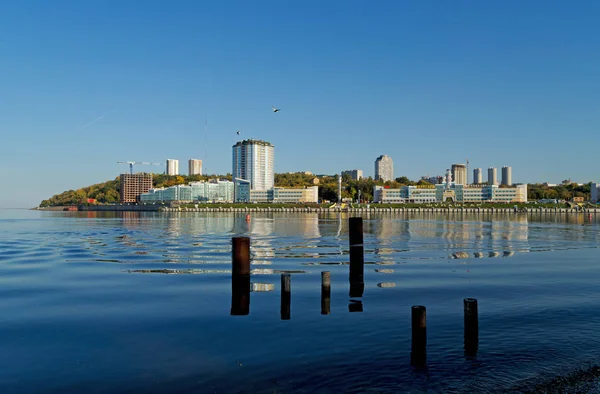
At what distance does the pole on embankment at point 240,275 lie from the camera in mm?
17141

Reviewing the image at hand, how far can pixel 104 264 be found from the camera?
31.5 meters

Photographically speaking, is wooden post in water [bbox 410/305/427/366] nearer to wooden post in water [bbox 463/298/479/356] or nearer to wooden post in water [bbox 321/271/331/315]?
wooden post in water [bbox 463/298/479/356]

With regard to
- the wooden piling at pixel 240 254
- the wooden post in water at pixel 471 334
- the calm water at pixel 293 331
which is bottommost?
the calm water at pixel 293 331

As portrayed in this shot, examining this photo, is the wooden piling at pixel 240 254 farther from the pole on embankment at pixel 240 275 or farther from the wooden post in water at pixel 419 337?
the wooden post in water at pixel 419 337

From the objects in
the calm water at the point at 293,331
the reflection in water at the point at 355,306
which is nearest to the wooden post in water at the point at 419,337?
the calm water at the point at 293,331

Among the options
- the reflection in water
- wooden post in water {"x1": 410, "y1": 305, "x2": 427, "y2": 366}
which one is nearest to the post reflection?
the reflection in water

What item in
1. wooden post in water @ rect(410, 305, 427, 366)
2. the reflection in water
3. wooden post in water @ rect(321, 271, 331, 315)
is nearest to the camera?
wooden post in water @ rect(410, 305, 427, 366)

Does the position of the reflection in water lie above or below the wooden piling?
below

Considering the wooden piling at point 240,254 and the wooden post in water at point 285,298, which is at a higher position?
the wooden piling at point 240,254

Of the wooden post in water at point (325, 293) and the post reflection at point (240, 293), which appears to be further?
the post reflection at point (240, 293)

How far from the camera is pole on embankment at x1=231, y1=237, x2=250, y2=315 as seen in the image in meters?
17.1

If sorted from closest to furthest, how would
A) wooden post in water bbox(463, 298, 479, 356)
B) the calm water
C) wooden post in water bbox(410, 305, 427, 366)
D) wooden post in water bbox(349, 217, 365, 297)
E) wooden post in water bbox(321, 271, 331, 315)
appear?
the calm water → wooden post in water bbox(410, 305, 427, 366) → wooden post in water bbox(463, 298, 479, 356) → wooden post in water bbox(321, 271, 331, 315) → wooden post in water bbox(349, 217, 365, 297)

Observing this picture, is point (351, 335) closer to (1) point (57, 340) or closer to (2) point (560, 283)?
(1) point (57, 340)

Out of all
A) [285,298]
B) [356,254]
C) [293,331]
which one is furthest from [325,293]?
[356,254]
